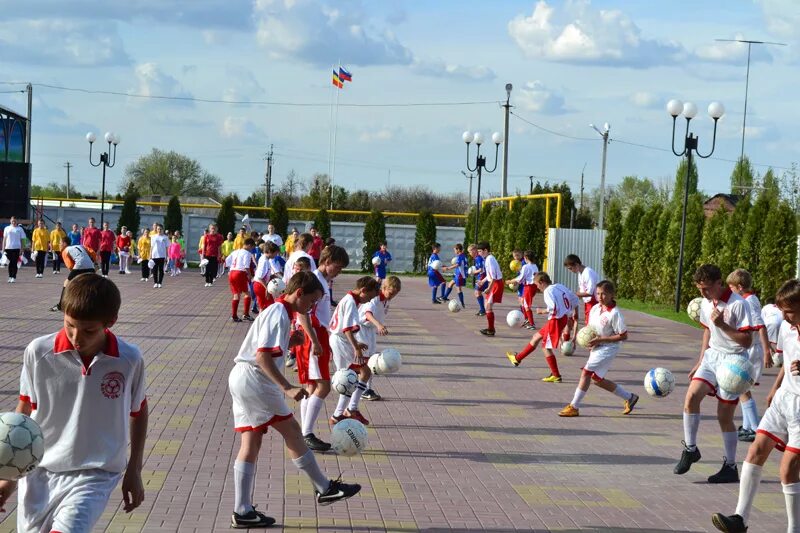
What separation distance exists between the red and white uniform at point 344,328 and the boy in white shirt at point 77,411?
589cm

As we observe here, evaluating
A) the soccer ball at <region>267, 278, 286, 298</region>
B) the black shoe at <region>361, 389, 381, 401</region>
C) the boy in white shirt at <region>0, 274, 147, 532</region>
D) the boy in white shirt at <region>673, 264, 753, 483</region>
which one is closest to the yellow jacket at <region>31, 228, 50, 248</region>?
the soccer ball at <region>267, 278, 286, 298</region>

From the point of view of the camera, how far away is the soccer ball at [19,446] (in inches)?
160

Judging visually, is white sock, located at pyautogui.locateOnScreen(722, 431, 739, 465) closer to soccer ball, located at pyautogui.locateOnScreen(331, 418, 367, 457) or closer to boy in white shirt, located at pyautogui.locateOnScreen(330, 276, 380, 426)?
soccer ball, located at pyautogui.locateOnScreen(331, 418, 367, 457)

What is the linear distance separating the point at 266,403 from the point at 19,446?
2.76m

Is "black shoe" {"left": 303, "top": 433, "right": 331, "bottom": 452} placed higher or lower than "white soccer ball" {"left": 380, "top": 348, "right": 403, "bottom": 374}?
lower

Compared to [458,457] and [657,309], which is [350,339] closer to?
[458,457]

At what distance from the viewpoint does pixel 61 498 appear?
425cm

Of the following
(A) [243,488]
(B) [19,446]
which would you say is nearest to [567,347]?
(A) [243,488]

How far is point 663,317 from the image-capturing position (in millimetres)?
26141

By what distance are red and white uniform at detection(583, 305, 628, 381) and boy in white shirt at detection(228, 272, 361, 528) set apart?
214 inches

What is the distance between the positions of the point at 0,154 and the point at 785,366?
1573 inches

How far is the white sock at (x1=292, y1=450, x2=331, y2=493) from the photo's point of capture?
673 cm

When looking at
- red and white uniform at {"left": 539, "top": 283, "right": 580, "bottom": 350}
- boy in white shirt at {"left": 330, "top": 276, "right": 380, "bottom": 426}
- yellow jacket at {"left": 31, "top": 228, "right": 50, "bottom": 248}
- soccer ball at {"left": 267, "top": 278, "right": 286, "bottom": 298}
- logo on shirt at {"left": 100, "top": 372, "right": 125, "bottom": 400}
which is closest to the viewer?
logo on shirt at {"left": 100, "top": 372, "right": 125, "bottom": 400}

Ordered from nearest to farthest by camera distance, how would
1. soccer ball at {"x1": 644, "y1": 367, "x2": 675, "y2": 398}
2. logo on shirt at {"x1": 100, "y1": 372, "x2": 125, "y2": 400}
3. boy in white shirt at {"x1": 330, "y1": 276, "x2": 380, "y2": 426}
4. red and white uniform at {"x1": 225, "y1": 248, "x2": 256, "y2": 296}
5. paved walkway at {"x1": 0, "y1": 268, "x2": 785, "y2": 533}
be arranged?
logo on shirt at {"x1": 100, "y1": 372, "x2": 125, "y2": 400}, paved walkway at {"x1": 0, "y1": 268, "x2": 785, "y2": 533}, boy in white shirt at {"x1": 330, "y1": 276, "x2": 380, "y2": 426}, soccer ball at {"x1": 644, "y1": 367, "x2": 675, "y2": 398}, red and white uniform at {"x1": 225, "y1": 248, "x2": 256, "y2": 296}
